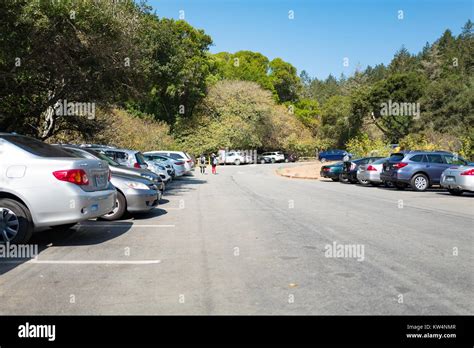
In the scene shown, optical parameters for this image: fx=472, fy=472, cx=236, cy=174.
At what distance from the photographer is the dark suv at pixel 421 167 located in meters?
19.1

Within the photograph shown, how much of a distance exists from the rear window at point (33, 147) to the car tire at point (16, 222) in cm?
87

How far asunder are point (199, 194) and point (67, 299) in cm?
1286

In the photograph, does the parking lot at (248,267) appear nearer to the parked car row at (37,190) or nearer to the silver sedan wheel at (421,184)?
the parked car row at (37,190)

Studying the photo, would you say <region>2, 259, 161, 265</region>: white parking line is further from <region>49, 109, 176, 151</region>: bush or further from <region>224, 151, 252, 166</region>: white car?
<region>224, 151, 252, 166</region>: white car

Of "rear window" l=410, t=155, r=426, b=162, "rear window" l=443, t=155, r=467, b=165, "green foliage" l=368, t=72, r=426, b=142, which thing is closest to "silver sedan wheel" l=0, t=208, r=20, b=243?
"rear window" l=410, t=155, r=426, b=162

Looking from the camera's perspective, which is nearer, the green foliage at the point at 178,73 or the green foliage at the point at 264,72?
the green foliage at the point at 178,73

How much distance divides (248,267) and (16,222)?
3.78 metres

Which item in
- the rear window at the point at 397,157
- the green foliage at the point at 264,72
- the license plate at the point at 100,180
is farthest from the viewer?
the green foliage at the point at 264,72

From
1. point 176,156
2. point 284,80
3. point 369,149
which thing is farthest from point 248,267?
point 284,80

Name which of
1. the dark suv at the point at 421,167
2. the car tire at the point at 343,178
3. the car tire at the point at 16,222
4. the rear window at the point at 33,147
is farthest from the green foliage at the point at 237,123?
the car tire at the point at 16,222

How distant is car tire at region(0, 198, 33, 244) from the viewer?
7359mm
